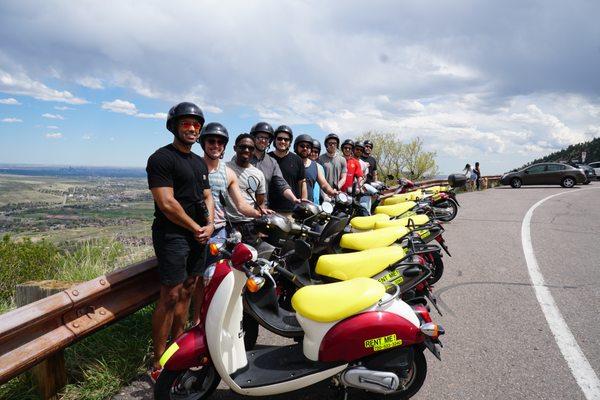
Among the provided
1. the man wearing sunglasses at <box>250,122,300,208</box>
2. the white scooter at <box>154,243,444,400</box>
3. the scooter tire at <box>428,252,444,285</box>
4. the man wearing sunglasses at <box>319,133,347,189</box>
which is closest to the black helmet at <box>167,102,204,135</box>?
the white scooter at <box>154,243,444,400</box>

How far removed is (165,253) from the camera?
10.9 ft

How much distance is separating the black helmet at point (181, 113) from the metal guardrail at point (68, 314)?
4.08ft

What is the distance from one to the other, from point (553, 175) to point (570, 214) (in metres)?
14.7

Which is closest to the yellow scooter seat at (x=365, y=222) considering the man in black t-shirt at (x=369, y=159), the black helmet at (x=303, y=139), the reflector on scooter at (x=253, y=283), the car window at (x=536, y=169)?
the black helmet at (x=303, y=139)

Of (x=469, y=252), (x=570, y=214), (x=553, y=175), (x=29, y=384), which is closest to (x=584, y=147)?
(x=553, y=175)

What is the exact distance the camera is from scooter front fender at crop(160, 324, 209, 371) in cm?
266

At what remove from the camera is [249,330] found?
3764 mm

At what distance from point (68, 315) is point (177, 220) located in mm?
1018

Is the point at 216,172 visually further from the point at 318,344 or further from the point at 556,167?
the point at 556,167

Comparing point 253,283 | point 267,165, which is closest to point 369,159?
point 267,165

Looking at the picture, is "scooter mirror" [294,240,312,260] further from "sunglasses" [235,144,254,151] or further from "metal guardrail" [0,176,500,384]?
"sunglasses" [235,144,254,151]

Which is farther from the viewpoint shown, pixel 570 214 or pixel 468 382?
pixel 570 214

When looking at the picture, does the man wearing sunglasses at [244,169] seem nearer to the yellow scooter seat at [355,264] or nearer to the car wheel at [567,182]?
the yellow scooter seat at [355,264]

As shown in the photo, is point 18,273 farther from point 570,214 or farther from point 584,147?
point 584,147
